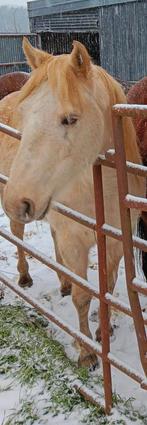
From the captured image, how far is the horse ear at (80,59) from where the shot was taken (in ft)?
6.39

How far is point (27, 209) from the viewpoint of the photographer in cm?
194

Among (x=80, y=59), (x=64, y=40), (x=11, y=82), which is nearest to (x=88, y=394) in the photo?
(x=80, y=59)

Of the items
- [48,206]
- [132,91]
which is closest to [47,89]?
[48,206]

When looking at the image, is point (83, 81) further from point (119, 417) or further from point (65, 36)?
point (65, 36)

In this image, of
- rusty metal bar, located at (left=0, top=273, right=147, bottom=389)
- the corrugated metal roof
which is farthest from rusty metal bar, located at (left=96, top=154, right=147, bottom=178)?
the corrugated metal roof

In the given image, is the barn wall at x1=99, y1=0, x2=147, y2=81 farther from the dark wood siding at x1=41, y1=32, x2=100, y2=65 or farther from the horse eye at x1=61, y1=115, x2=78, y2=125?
the horse eye at x1=61, y1=115, x2=78, y2=125

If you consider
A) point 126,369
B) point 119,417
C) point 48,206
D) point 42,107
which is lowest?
point 119,417

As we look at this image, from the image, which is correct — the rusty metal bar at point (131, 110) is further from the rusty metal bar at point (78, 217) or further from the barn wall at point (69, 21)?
the barn wall at point (69, 21)

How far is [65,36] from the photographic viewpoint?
55.3ft

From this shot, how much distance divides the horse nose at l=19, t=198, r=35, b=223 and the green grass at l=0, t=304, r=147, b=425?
3.28 ft

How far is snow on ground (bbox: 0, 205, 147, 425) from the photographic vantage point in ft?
8.23

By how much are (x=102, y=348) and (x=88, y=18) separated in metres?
15.9

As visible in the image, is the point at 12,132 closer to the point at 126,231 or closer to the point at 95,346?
the point at 126,231

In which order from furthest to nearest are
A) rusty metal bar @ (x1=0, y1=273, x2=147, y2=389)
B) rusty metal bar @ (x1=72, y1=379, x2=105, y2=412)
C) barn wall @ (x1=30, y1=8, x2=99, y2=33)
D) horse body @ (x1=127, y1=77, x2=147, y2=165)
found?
1. barn wall @ (x1=30, y1=8, x2=99, y2=33)
2. horse body @ (x1=127, y1=77, x2=147, y2=165)
3. rusty metal bar @ (x1=72, y1=379, x2=105, y2=412)
4. rusty metal bar @ (x1=0, y1=273, x2=147, y2=389)
